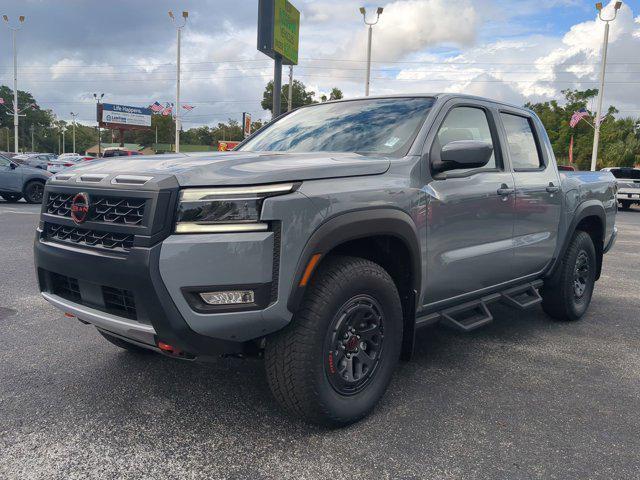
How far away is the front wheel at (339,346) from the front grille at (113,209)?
864 mm

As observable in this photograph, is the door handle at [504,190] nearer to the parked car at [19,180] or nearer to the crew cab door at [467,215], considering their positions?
the crew cab door at [467,215]

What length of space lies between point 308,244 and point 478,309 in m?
1.93

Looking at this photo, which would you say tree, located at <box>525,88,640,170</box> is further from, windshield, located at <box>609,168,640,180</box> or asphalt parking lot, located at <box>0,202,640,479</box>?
asphalt parking lot, located at <box>0,202,640,479</box>

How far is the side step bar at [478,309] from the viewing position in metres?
3.65

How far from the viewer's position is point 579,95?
53.4 metres

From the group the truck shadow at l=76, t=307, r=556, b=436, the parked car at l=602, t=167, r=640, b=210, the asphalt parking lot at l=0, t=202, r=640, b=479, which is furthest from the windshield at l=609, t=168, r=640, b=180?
the truck shadow at l=76, t=307, r=556, b=436

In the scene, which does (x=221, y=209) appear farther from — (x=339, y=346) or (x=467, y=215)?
(x=467, y=215)

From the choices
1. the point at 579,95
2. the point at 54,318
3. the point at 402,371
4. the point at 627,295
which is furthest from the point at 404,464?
the point at 579,95

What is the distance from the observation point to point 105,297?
269 centimetres

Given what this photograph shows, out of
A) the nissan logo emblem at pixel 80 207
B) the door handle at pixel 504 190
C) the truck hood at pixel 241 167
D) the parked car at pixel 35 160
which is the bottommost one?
the parked car at pixel 35 160

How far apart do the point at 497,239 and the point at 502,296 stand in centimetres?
55

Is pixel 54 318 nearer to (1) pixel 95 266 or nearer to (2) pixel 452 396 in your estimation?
(1) pixel 95 266

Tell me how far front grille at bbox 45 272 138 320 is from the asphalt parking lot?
67 cm

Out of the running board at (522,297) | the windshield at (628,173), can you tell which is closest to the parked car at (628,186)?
the windshield at (628,173)
